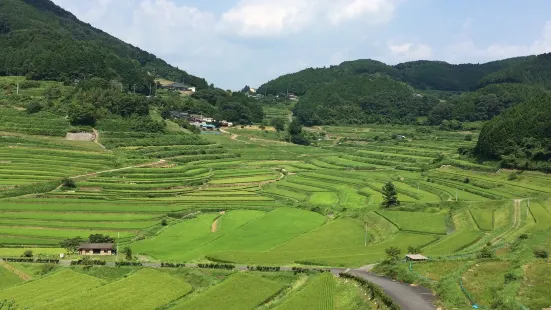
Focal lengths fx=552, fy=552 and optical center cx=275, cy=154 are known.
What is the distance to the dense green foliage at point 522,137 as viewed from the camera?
58.5m

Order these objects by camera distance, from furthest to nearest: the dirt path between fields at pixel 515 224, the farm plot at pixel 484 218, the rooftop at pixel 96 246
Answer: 1. the farm plot at pixel 484 218
2. the dirt path between fields at pixel 515 224
3. the rooftop at pixel 96 246

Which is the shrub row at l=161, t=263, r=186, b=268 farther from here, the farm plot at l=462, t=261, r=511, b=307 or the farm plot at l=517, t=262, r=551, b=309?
the farm plot at l=517, t=262, r=551, b=309

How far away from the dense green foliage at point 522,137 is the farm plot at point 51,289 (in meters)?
46.5

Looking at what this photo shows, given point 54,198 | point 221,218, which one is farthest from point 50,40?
point 221,218

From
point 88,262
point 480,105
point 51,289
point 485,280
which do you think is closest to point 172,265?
point 88,262

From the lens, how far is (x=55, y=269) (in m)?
31.5

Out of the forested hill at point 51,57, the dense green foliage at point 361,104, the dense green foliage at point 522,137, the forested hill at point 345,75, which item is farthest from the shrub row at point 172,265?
the forested hill at point 345,75

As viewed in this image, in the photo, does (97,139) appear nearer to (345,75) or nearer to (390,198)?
(390,198)

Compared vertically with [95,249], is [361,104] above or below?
above

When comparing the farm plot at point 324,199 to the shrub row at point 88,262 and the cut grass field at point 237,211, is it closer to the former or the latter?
the cut grass field at point 237,211

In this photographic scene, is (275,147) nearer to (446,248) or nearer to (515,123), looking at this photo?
(515,123)

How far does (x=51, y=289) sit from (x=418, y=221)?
91.5ft

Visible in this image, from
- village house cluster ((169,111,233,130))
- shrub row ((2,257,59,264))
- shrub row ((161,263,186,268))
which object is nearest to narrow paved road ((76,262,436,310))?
shrub row ((161,263,186,268))

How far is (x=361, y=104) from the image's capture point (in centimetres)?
13638
